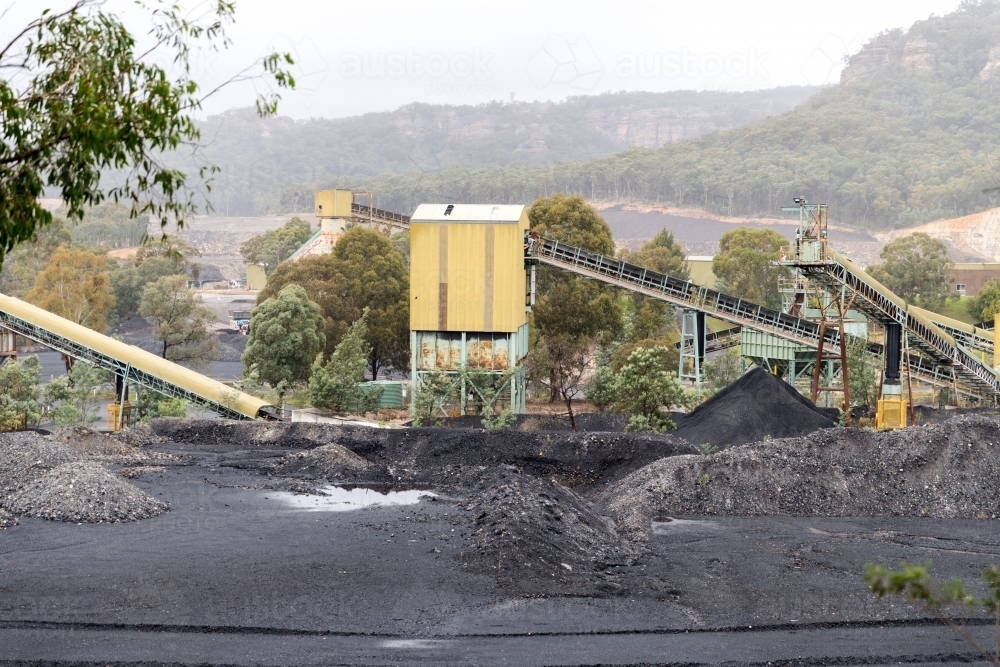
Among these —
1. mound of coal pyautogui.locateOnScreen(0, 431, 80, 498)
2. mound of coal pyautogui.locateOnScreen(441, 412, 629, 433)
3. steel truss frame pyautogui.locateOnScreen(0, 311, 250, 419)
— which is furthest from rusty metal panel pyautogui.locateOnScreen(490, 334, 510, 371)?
mound of coal pyautogui.locateOnScreen(0, 431, 80, 498)

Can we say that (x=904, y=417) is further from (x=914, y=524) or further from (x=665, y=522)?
(x=665, y=522)

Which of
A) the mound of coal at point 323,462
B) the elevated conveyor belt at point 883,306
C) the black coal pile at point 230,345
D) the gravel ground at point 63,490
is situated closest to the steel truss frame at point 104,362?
the mound of coal at point 323,462

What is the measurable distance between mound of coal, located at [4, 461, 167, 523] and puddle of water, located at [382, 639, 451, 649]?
9394 millimetres

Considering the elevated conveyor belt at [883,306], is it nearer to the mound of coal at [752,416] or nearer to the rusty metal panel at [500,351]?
the mound of coal at [752,416]

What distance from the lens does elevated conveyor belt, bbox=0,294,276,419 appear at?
38250 mm

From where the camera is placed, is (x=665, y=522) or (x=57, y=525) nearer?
(x=57, y=525)

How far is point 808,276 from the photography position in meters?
35.5

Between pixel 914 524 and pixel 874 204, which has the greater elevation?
pixel 874 204

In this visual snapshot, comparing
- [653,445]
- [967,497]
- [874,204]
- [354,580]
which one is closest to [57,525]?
[354,580]

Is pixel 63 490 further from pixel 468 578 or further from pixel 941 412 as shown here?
pixel 941 412

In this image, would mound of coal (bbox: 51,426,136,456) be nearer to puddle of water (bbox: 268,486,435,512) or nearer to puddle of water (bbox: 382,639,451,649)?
puddle of water (bbox: 268,486,435,512)

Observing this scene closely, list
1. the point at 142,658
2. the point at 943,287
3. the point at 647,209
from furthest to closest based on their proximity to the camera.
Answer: the point at 647,209 → the point at 943,287 → the point at 142,658

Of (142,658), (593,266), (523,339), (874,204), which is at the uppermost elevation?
(874,204)

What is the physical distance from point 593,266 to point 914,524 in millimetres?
19850
